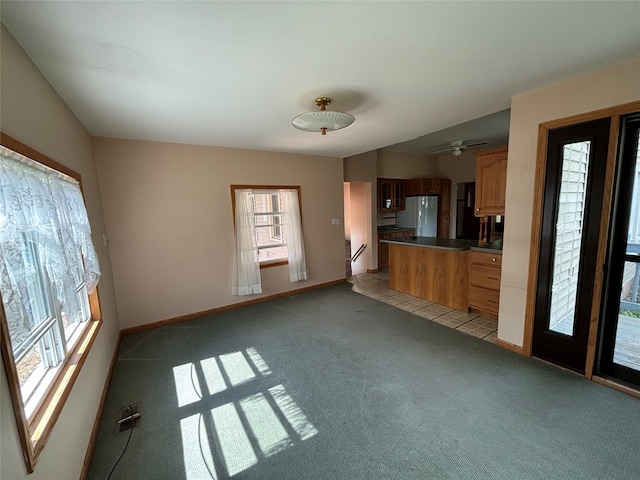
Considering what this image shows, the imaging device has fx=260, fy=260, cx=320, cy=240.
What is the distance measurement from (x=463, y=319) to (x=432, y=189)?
4.09 metres

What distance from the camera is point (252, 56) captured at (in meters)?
1.58

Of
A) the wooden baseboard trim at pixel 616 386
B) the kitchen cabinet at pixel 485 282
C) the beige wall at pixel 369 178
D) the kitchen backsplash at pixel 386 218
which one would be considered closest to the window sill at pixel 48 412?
the wooden baseboard trim at pixel 616 386

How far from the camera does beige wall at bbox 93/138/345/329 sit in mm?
3146

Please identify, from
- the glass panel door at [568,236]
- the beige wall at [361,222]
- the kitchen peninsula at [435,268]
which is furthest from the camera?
the beige wall at [361,222]

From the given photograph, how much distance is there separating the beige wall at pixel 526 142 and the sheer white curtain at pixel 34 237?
10.9 feet

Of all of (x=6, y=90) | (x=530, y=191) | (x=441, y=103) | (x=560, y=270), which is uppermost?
(x=441, y=103)

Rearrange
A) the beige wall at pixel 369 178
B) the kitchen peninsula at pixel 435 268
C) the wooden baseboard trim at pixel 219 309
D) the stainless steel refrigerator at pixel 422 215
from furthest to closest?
the stainless steel refrigerator at pixel 422 215, the beige wall at pixel 369 178, the kitchen peninsula at pixel 435 268, the wooden baseboard trim at pixel 219 309

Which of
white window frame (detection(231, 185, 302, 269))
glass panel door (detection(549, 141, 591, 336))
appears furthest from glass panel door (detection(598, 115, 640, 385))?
white window frame (detection(231, 185, 302, 269))

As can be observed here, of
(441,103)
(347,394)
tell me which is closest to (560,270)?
(441,103)

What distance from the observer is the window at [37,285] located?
1003 millimetres

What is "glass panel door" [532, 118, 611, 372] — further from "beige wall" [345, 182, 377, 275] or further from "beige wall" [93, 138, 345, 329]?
"beige wall" [345, 182, 377, 275]

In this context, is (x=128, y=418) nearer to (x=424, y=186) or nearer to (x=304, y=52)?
(x=304, y=52)

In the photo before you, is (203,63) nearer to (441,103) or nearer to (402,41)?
(402,41)

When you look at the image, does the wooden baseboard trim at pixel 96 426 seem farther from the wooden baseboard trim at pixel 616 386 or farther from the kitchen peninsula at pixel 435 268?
the kitchen peninsula at pixel 435 268
